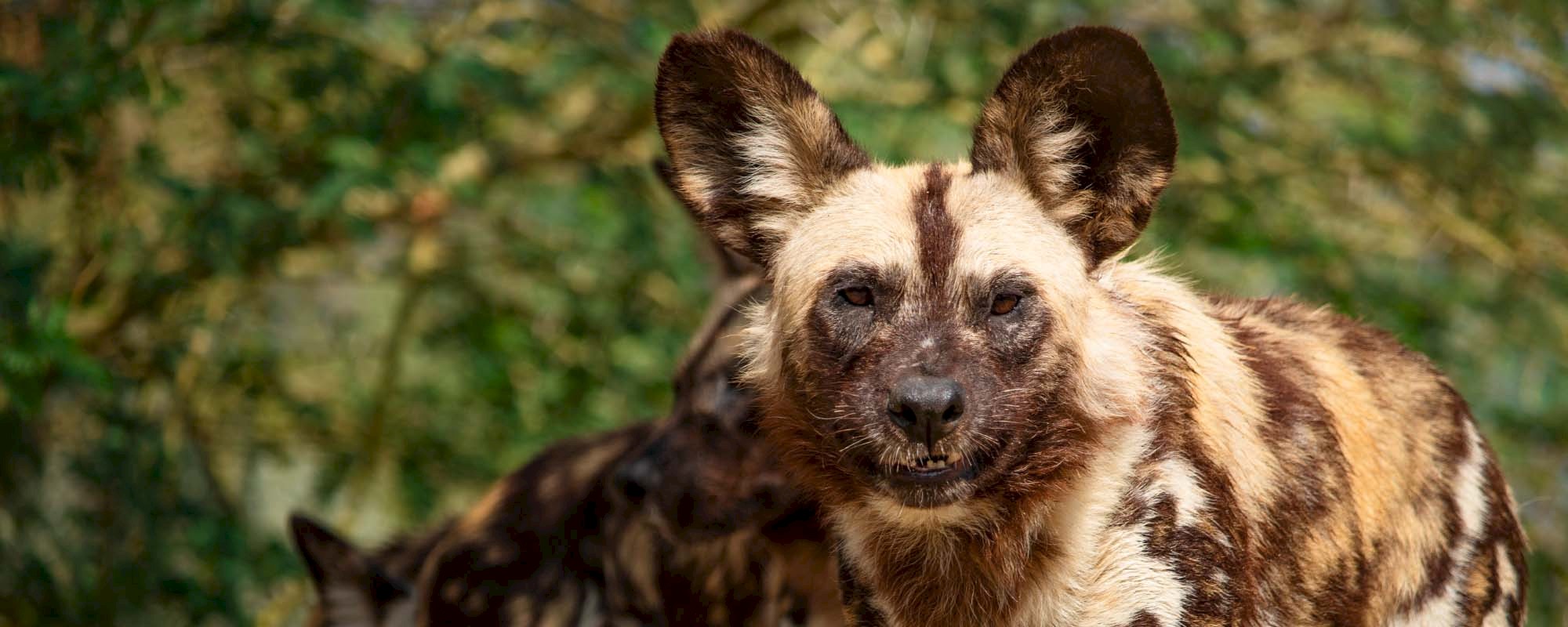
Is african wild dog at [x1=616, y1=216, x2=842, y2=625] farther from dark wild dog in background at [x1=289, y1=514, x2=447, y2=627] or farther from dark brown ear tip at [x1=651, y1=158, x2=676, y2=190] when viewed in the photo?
dark wild dog in background at [x1=289, y1=514, x2=447, y2=627]

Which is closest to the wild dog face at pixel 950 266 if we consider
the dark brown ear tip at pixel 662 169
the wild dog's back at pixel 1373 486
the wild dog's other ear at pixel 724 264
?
the wild dog's back at pixel 1373 486

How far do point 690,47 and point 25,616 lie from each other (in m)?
4.77

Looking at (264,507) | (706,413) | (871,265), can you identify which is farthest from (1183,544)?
(264,507)

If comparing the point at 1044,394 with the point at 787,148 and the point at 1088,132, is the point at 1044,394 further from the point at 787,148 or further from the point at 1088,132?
the point at 787,148

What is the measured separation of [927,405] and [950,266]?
0.29m

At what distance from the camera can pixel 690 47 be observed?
351cm

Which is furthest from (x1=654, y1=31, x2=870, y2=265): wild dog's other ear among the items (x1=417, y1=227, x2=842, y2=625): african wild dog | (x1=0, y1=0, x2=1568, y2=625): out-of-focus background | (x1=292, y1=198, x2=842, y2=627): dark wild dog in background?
→ (x1=0, y1=0, x2=1568, y2=625): out-of-focus background

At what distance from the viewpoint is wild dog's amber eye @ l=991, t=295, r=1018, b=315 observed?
322 centimetres

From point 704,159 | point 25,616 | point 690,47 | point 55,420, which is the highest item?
point 690,47

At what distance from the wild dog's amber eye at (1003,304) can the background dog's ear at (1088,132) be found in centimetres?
24

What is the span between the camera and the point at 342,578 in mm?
5691

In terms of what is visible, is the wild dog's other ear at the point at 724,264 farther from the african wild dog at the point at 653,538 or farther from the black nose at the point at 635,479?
the black nose at the point at 635,479

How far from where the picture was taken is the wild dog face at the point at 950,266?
3189 millimetres

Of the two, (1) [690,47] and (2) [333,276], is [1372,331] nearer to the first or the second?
(1) [690,47]
